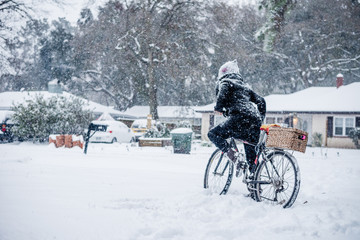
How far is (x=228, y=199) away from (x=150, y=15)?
2440 cm

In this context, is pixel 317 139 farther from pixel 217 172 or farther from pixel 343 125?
pixel 217 172

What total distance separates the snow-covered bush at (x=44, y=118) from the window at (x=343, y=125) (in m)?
18.3

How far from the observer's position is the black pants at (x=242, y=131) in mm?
4688

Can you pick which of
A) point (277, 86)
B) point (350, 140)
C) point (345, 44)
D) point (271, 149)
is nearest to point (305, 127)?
point (350, 140)

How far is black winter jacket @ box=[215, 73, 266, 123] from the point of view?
4.71 meters

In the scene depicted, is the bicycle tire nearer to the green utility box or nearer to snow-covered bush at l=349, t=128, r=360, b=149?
the green utility box

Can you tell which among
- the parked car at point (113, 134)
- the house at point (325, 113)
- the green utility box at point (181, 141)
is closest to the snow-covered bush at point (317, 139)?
the house at point (325, 113)

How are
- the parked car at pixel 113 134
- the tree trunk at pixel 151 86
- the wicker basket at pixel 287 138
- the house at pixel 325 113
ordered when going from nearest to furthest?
the wicker basket at pixel 287 138 → the parked car at pixel 113 134 → the house at pixel 325 113 → the tree trunk at pixel 151 86

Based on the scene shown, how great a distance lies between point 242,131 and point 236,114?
0.84 feet

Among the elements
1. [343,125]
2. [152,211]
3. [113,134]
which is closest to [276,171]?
[152,211]

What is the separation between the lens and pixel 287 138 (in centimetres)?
423

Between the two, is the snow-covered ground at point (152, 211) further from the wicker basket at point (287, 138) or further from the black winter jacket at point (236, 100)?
the black winter jacket at point (236, 100)

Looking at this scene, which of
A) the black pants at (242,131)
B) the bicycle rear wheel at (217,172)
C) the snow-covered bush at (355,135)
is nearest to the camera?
the black pants at (242,131)

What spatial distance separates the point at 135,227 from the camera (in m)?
3.29
